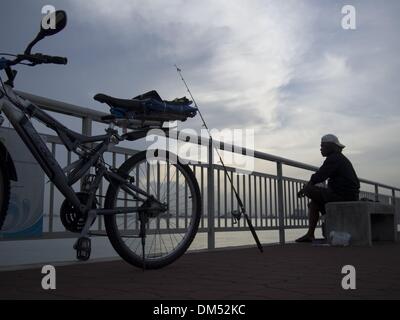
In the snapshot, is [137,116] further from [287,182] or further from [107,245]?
[287,182]

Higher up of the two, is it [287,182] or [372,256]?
[287,182]

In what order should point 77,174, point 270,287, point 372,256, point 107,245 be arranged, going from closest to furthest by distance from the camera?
1. point 270,287
2. point 77,174
3. point 107,245
4. point 372,256

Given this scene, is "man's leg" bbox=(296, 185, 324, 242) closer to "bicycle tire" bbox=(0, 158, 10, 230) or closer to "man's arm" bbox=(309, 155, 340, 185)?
"man's arm" bbox=(309, 155, 340, 185)

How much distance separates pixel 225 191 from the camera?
5.80m

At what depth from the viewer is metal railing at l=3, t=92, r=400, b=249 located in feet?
12.1

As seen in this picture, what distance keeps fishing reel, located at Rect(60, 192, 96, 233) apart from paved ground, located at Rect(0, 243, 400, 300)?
1.03 feet

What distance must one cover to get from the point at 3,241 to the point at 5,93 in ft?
3.87

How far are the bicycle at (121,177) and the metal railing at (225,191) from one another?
0.13 meters

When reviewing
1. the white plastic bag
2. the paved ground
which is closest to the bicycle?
the paved ground

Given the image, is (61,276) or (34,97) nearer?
(61,276)

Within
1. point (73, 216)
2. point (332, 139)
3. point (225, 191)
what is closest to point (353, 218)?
point (332, 139)

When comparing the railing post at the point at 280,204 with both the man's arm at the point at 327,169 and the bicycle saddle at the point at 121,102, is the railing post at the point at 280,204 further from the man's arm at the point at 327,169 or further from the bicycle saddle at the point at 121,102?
the bicycle saddle at the point at 121,102

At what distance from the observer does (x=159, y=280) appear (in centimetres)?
289
